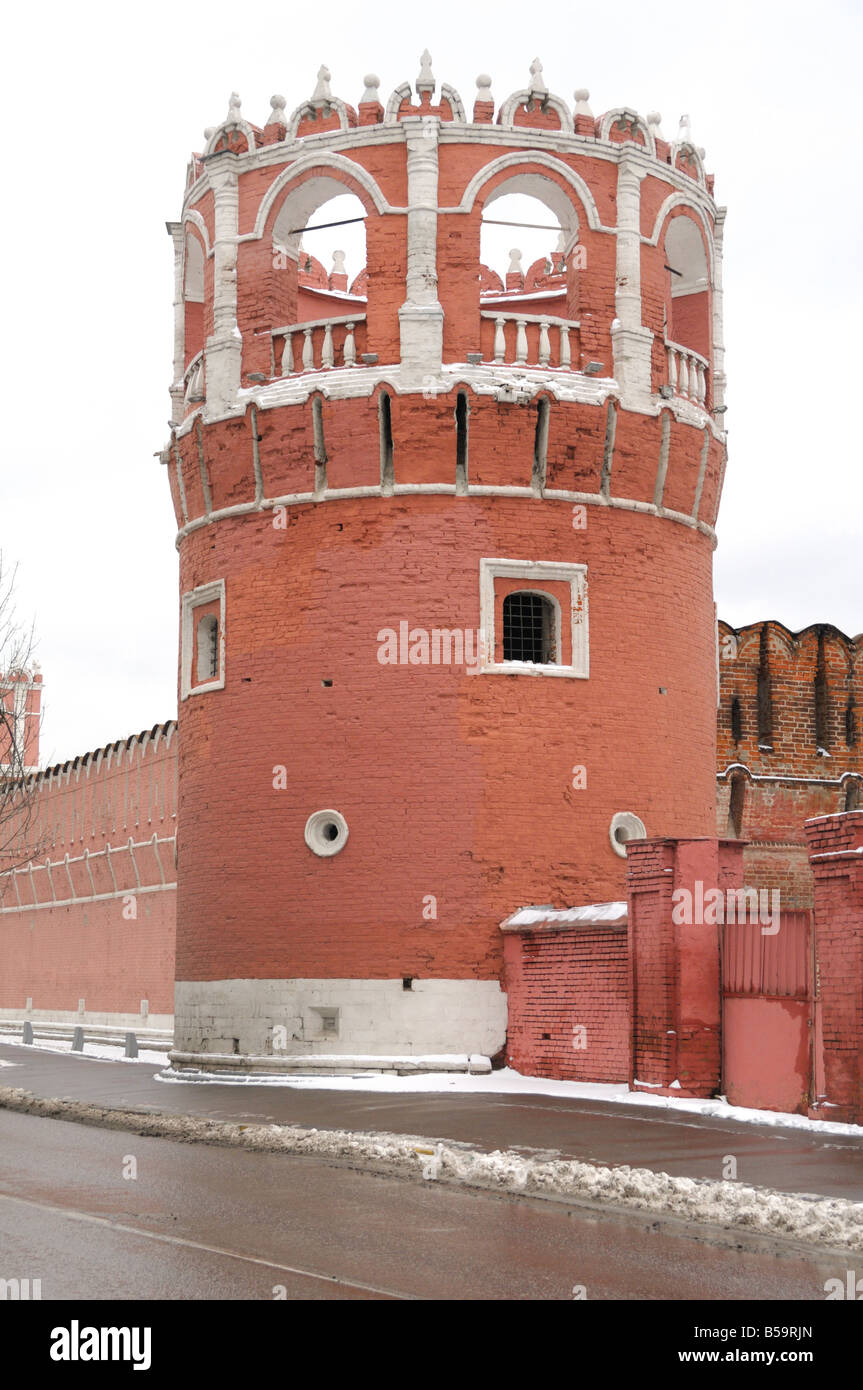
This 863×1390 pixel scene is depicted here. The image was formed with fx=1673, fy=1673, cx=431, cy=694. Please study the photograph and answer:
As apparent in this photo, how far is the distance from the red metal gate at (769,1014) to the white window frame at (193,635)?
8912 mm

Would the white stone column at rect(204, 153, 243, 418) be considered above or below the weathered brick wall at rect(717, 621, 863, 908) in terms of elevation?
above

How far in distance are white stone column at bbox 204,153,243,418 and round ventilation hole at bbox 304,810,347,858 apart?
5988 mm

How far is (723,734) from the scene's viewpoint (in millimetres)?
28375

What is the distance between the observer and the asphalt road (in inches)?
315

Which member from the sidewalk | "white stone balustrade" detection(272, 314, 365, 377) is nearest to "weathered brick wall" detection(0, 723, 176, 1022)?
the sidewalk

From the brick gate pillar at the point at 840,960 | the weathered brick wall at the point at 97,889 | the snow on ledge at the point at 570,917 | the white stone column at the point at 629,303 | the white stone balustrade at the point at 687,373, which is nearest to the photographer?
the brick gate pillar at the point at 840,960

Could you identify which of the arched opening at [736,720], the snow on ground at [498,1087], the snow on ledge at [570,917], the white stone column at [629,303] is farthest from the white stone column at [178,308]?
the arched opening at [736,720]

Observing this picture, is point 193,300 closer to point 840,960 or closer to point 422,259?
point 422,259

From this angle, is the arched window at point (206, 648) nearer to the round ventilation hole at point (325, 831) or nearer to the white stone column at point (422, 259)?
the round ventilation hole at point (325, 831)

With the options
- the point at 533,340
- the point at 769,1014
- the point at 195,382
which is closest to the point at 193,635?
the point at 195,382

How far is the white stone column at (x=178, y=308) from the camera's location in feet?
85.0

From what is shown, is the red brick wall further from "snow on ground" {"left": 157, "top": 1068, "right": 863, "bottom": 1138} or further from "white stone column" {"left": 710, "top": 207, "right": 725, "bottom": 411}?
"white stone column" {"left": 710, "top": 207, "right": 725, "bottom": 411}

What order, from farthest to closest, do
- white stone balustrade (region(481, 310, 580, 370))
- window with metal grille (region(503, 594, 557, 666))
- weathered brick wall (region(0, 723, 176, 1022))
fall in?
weathered brick wall (region(0, 723, 176, 1022)), window with metal grille (region(503, 594, 557, 666)), white stone balustrade (region(481, 310, 580, 370))
